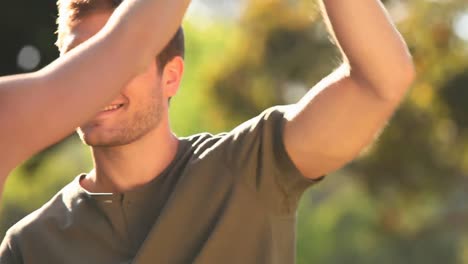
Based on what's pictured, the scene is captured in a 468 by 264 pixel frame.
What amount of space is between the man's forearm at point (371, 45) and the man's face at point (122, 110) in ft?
2.39

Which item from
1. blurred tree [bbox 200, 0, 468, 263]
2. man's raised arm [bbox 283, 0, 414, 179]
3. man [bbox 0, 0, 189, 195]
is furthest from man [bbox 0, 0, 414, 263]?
blurred tree [bbox 200, 0, 468, 263]

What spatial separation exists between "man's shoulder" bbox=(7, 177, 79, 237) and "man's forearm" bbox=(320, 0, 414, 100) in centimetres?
102

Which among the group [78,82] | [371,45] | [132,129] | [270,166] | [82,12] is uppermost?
[78,82]

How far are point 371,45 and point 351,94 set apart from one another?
0.24 meters

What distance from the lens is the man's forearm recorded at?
4.29 metres

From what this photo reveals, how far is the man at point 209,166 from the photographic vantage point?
4.48m

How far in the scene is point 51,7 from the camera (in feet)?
47.0

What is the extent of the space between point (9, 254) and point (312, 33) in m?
16.6

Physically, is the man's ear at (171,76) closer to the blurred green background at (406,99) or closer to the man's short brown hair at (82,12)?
the man's short brown hair at (82,12)

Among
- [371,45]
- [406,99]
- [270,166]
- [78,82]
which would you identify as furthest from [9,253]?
[406,99]

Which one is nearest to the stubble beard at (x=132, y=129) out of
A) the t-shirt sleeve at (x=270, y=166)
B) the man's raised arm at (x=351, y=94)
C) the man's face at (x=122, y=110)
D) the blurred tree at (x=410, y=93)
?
the man's face at (x=122, y=110)

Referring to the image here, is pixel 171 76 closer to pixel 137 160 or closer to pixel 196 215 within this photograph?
pixel 137 160

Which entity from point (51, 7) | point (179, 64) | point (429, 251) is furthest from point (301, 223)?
point (179, 64)

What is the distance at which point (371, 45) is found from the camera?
171 inches
